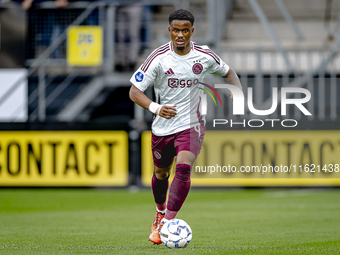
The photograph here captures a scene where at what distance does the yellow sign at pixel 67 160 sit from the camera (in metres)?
11.3

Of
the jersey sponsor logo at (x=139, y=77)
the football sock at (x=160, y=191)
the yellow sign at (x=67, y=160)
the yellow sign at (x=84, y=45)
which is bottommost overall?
the yellow sign at (x=67, y=160)

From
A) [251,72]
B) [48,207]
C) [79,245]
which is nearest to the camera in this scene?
[79,245]

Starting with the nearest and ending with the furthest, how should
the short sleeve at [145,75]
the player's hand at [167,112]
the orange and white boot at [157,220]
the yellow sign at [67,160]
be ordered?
the player's hand at [167,112], the short sleeve at [145,75], the orange and white boot at [157,220], the yellow sign at [67,160]

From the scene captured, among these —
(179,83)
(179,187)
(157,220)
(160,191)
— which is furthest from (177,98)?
(157,220)

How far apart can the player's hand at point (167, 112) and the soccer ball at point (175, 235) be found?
34.4 inches

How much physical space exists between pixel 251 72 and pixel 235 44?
106 inches

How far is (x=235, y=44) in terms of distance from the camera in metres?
15.1

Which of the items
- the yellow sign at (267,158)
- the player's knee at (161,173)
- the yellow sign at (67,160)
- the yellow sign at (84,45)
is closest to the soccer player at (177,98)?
the player's knee at (161,173)

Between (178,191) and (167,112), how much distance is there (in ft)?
2.16

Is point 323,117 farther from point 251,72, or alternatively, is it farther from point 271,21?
point 271,21

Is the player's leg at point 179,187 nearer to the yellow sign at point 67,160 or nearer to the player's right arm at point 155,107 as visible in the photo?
the player's right arm at point 155,107

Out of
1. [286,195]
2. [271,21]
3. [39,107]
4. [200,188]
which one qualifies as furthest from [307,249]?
[271,21]

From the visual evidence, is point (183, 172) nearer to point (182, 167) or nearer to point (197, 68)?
point (182, 167)

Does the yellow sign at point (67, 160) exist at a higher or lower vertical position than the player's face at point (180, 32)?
lower
